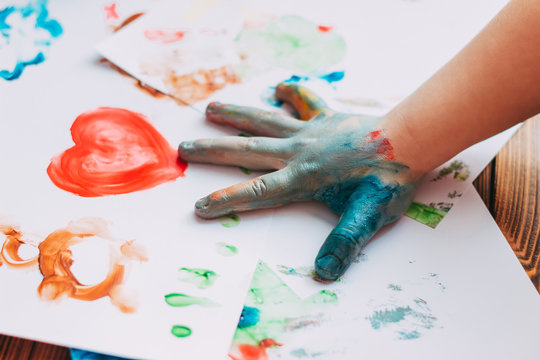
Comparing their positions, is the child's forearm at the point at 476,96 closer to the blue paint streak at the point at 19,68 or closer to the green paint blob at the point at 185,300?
the green paint blob at the point at 185,300

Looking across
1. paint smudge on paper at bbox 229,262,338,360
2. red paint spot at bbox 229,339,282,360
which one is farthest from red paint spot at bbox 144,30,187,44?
red paint spot at bbox 229,339,282,360

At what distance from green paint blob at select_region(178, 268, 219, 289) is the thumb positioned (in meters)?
0.14

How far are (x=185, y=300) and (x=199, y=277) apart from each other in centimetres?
4

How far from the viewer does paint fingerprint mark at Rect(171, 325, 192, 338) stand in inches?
25.3

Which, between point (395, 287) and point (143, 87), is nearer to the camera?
point (395, 287)

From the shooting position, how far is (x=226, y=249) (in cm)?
74

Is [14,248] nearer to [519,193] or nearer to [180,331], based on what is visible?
[180,331]

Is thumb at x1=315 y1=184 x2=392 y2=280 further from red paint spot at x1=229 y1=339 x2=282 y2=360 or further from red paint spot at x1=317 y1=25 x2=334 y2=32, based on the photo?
red paint spot at x1=317 y1=25 x2=334 y2=32

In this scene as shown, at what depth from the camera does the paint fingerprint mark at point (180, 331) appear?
0.64 m

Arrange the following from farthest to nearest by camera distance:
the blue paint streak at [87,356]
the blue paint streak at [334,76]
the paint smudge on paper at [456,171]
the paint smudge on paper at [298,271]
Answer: the blue paint streak at [334,76], the paint smudge on paper at [456,171], the paint smudge on paper at [298,271], the blue paint streak at [87,356]

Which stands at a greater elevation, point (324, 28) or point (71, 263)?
point (324, 28)

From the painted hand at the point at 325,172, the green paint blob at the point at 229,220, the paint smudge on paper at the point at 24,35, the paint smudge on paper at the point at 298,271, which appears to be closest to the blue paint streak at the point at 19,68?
the paint smudge on paper at the point at 24,35

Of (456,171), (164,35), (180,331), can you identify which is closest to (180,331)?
(180,331)

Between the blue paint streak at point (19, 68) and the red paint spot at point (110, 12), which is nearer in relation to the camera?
the blue paint streak at point (19, 68)
